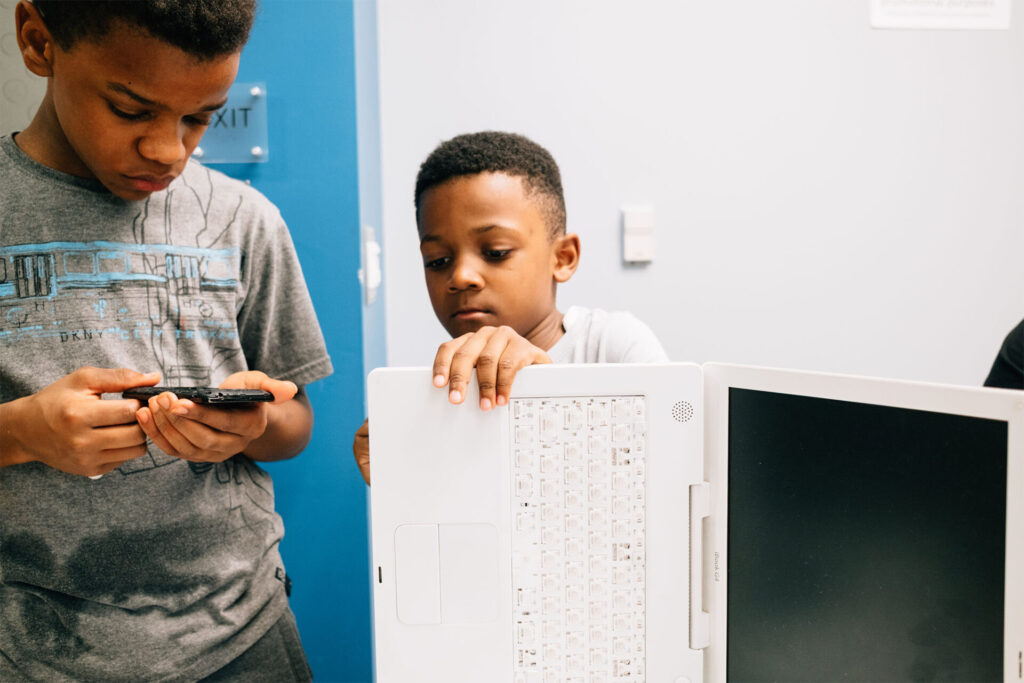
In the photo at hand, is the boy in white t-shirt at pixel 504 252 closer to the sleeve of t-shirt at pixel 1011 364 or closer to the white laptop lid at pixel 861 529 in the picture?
the white laptop lid at pixel 861 529

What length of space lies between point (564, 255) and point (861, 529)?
0.51 metres

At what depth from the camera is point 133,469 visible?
2.10 feet

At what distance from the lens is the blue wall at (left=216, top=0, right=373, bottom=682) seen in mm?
914

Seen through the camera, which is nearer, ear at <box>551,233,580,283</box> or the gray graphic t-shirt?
the gray graphic t-shirt

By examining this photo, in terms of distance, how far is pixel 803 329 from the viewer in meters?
1.26

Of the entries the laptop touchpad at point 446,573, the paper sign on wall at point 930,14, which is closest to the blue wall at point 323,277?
the laptop touchpad at point 446,573

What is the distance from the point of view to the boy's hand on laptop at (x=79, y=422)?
1.70 ft

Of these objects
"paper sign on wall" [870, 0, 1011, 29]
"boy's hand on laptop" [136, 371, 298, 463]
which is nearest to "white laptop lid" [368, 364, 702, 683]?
"boy's hand on laptop" [136, 371, 298, 463]

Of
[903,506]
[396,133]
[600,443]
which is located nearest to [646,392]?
[600,443]

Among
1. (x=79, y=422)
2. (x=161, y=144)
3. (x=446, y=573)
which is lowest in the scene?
(x=446, y=573)

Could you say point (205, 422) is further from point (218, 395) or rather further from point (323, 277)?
point (323, 277)

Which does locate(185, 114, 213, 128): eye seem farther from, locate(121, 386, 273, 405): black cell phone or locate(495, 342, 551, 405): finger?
locate(495, 342, 551, 405): finger

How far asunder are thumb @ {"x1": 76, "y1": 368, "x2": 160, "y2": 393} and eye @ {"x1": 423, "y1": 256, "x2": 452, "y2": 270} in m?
0.34

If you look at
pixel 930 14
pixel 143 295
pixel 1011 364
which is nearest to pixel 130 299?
pixel 143 295
